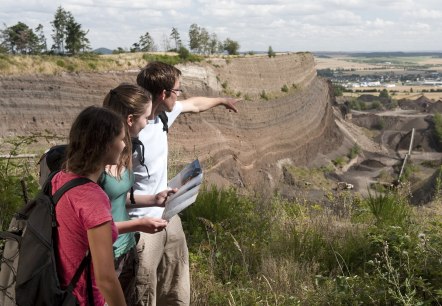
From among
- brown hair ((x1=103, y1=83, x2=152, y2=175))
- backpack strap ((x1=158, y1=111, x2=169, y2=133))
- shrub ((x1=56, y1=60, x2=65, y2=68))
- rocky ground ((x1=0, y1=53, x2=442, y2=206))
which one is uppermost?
brown hair ((x1=103, y1=83, x2=152, y2=175))

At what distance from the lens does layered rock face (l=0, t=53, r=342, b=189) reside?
2236 centimetres

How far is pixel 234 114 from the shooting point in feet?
106

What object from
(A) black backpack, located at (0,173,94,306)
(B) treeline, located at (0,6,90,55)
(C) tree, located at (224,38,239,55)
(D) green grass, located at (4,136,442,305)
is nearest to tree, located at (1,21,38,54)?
(B) treeline, located at (0,6,90,55)

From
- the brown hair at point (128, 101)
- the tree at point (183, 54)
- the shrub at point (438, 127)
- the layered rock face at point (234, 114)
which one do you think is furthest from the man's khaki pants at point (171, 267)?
the shrub at point (438, 127)

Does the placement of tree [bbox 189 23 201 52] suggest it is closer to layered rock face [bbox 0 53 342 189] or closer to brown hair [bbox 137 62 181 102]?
layered rock face [bbox 0 53 342 189]

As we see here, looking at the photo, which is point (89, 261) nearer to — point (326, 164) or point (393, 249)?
point (393, 249)

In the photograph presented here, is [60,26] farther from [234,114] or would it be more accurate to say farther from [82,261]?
[82,261]

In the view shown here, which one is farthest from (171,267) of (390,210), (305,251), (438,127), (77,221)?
(438,127)

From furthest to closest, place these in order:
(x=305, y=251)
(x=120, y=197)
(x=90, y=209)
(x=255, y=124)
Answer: (x=255, y=124) → (x=305, y=251) → (x=120, y=197) → (x=90, y=209)

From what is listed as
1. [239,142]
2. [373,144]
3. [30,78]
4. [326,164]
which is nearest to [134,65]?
[30,78]

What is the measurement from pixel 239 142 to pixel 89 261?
29414 mm

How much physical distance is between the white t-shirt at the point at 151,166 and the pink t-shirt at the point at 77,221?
994 millimetres

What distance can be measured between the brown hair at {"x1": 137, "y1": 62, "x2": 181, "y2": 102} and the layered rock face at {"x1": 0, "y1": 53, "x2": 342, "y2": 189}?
1093 cm

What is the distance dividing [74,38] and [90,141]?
29296 mm
